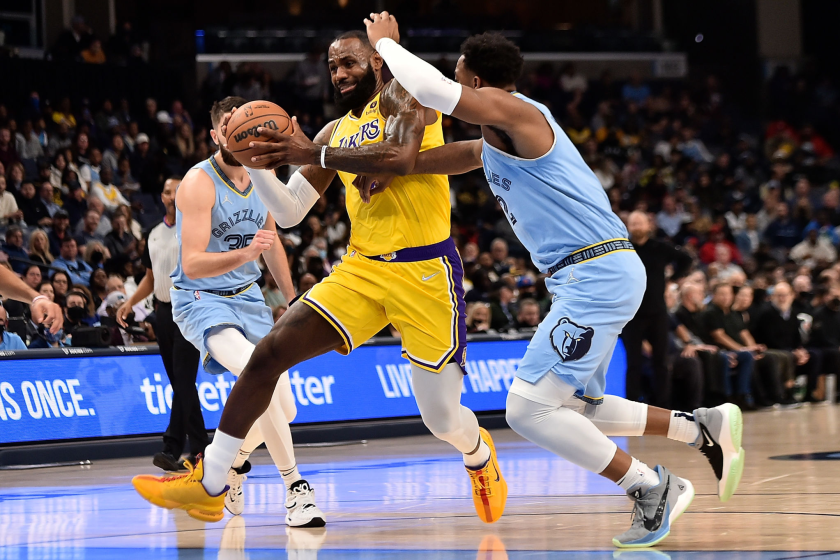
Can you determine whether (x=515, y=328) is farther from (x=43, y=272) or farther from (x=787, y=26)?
(x=787, y=26)

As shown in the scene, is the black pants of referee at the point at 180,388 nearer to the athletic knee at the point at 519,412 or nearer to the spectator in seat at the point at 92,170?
the athletic knee at the point at 519,412

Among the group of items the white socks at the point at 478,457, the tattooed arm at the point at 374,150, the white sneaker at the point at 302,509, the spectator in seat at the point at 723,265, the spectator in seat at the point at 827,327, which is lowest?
the spectator in seat at the point at 827,327

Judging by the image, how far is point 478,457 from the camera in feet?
16.5

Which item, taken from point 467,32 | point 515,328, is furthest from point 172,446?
point 467,32

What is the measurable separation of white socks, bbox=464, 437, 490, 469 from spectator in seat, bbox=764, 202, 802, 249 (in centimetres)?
1497

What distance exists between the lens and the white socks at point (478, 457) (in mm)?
5016

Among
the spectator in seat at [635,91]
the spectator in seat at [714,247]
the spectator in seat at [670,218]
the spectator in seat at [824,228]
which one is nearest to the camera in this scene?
the spectator in seat at [714,247]

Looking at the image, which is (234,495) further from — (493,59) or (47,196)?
(47,196)

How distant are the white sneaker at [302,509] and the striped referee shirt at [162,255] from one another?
9.21ft

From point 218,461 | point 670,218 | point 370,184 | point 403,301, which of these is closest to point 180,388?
point 218,461

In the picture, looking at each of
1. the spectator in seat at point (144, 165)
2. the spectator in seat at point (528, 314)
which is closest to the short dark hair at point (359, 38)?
the spectator in seat at point (528, 314)

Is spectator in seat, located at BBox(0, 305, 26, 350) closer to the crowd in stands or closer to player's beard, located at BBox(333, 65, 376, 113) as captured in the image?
the crowd in stands

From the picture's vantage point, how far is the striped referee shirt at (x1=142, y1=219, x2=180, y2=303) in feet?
24.7

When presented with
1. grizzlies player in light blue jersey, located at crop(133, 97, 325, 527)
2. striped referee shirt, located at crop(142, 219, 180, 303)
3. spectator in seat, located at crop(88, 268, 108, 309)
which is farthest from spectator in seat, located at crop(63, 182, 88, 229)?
grizzlies player in light blue jersey, located at crop(133, 97, 325, 527)
